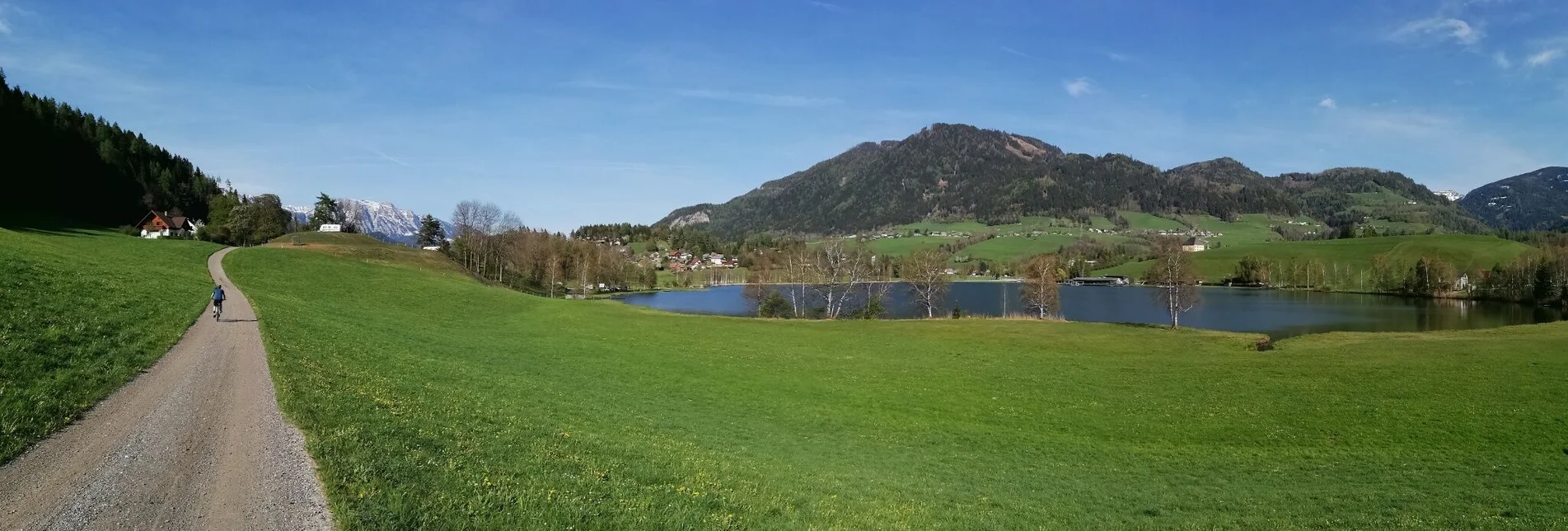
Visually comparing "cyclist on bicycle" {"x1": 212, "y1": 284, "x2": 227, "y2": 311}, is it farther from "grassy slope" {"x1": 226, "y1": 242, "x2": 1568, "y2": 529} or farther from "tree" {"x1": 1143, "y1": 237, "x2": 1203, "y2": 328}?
"tree" {"x1": 1143, "y1": 237, "x2": 1203, "y2": 328}

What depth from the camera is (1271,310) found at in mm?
111562

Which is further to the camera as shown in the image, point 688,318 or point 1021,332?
point 688,318

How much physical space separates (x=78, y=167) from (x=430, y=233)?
59.4 m

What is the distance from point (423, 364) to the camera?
25531 mm

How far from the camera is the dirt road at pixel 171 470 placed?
836cm

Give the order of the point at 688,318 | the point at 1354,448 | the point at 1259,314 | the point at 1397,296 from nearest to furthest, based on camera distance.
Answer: the point at 1354,448, the point at 688,318, the point at 1259,314, the point at 1397,296

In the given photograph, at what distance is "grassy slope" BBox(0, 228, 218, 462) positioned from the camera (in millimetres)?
12172

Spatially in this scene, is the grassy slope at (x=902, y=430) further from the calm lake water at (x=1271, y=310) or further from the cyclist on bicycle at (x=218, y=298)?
the calm lake water at (x=1271, y=310)

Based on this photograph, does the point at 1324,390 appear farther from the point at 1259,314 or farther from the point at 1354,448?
the point at 1259,314

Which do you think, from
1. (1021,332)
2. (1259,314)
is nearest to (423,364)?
(1021,332)

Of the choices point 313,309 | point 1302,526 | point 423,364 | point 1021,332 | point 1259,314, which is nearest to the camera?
point 1302,526

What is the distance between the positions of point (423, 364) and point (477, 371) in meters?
1.85

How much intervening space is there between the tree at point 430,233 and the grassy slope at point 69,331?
12900 cm

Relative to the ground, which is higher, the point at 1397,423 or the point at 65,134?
the point at 65,134
